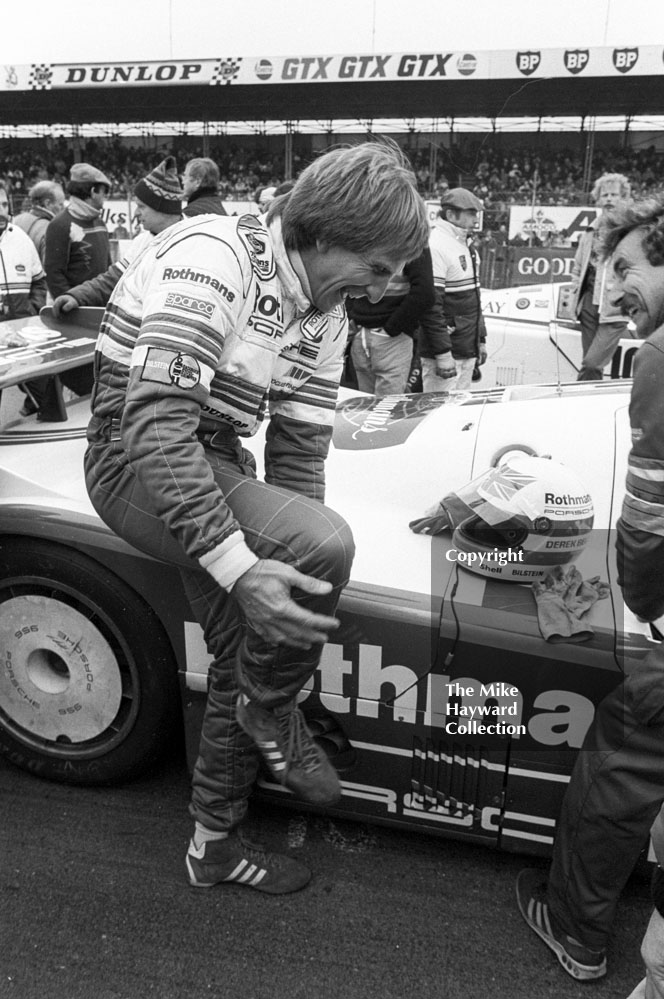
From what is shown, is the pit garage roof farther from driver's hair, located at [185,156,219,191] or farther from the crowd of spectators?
driver's hair, located at [185,156,219,191]

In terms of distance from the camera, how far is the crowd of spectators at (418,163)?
947 inches

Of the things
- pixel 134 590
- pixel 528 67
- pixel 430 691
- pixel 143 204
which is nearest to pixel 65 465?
pixel 134 590

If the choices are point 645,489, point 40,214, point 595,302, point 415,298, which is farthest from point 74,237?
point 645,489

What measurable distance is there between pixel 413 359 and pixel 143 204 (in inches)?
68.6

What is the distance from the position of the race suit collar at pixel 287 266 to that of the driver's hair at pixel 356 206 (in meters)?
0.02

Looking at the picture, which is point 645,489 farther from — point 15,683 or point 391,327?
point 391,327

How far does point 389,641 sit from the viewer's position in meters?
2.03

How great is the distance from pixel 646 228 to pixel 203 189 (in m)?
3.74

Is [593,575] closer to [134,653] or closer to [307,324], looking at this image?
[307,324]

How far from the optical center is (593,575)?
2027 millimetres

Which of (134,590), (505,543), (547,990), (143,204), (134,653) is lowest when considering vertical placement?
(547,990)

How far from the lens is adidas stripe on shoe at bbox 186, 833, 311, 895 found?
2.10 meters

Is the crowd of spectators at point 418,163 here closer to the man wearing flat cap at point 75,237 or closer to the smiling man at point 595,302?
the smiling man at point 595,302

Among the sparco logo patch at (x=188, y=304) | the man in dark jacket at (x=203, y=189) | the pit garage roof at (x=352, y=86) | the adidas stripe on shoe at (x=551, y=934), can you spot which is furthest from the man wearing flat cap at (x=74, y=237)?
the pit garage roof at (x=352, y=86)
